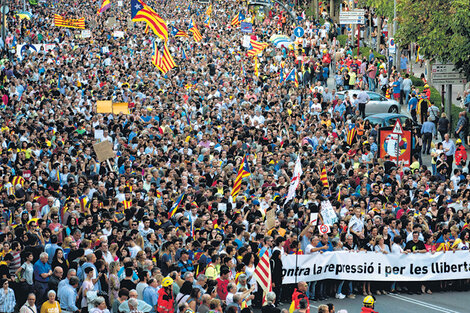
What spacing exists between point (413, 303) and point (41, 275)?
6.85 m

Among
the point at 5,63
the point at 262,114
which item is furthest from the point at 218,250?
the point at 5,63

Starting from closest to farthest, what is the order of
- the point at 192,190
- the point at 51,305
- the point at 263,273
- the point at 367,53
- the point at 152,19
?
1. the point at 51,305
2. the point at 263,273
3. the point at 192,190
4. the point at 152,19
5. the point at 367,53

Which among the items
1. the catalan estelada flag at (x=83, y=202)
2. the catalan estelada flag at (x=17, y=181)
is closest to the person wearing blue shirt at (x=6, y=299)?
the catalan estelada flag at (x=83, y=202)

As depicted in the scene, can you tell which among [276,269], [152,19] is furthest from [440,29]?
[276,269]

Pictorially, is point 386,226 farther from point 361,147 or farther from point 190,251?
point 361,147

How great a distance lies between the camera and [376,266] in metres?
18.4

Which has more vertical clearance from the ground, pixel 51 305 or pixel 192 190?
pixel 51 305

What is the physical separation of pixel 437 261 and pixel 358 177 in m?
4.46

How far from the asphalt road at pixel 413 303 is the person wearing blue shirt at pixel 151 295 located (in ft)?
12.0

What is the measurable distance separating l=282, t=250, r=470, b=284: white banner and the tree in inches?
553

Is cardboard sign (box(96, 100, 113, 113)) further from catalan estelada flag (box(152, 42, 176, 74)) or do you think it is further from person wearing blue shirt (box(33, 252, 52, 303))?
person wearing blue shirt (box(33, 252, 52, 303))

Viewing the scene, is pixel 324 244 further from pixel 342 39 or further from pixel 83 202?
pixel 342 39

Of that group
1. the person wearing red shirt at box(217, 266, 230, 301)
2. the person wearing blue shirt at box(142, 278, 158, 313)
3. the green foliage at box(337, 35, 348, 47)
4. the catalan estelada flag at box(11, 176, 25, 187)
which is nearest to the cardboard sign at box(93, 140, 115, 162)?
the catalan estelada flag at box(11, 176, 25, 187)

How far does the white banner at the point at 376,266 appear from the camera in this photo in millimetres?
17938
